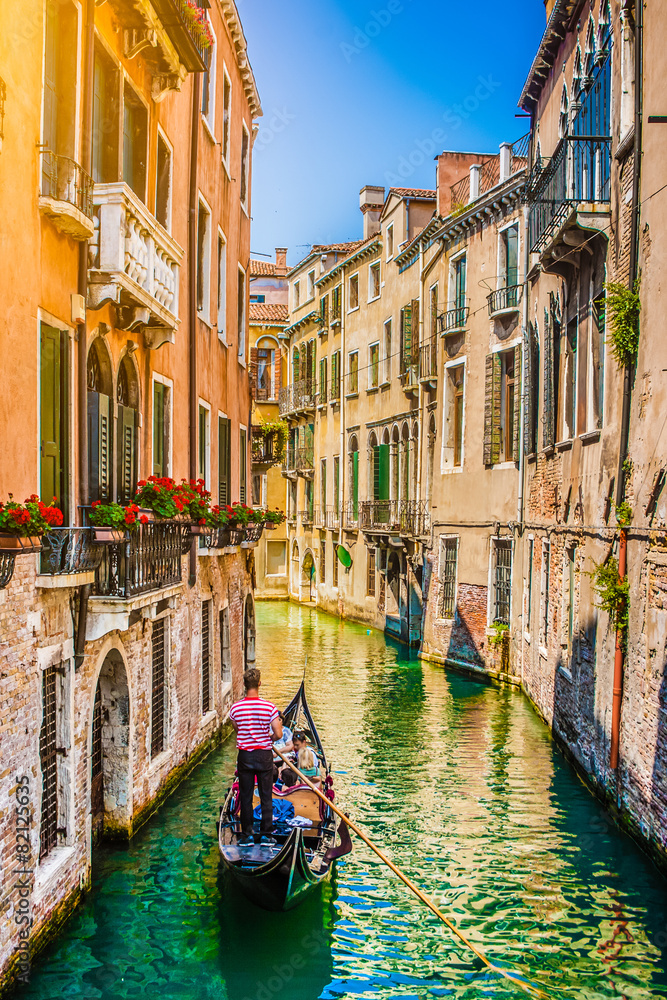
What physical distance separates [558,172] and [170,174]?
16.2ft

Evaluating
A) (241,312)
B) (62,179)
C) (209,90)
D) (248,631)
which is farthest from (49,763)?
(248,631)

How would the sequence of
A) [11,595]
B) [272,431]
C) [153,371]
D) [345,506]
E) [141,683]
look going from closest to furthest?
[11,595]
[141,683]
[153,371]
[345,506]
[272,431]

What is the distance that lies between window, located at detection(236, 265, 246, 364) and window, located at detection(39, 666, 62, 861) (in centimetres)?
997

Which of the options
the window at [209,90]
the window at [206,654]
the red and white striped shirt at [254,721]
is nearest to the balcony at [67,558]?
the red and white striped shirt at [254,721]

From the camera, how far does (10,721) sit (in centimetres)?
626

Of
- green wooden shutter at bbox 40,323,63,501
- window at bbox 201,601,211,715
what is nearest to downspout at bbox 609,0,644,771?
window at bbox 201,601,211,715

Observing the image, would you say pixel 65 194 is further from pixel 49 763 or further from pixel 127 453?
pixel 49 763

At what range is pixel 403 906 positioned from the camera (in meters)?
8.62

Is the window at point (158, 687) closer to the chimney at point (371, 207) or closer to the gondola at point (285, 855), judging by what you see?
the gondola at point (285, 855)

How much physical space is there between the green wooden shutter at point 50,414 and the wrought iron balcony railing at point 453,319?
1477cm

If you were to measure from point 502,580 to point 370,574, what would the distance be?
9.69 m

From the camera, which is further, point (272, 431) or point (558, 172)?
point (272, 431)

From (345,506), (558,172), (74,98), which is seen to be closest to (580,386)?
(558,172)

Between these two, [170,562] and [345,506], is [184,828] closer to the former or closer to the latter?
[170,562]
